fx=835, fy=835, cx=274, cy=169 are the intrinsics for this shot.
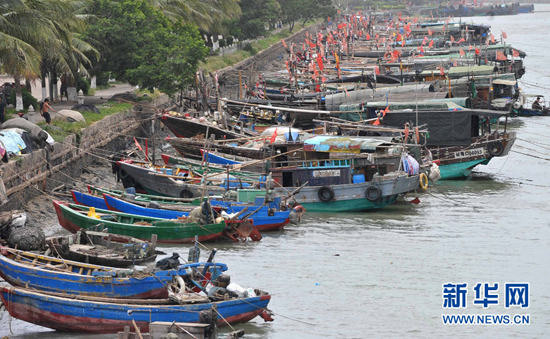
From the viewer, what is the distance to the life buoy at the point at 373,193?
3131 cm

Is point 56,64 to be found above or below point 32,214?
above

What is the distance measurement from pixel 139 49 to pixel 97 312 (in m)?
28.1

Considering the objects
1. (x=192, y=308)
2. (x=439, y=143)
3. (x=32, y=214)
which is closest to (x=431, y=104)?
(x=439, y=143)

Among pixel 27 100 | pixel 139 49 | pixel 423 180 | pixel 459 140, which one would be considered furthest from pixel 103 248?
pixel 139 49

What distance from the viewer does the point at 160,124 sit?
158 feet

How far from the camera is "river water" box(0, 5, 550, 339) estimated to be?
2086 cm

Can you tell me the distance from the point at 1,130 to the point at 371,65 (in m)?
41.9

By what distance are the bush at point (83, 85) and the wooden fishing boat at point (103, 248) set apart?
23.6 metres

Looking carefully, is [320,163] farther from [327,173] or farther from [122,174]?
[122,174]

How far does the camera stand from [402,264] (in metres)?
25.4

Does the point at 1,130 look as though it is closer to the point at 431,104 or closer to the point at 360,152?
the point at 360,152

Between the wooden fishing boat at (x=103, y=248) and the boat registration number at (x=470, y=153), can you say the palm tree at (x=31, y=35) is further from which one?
the boat registration number at (x=470, y=153)

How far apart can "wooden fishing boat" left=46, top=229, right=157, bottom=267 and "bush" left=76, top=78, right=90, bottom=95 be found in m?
23.6

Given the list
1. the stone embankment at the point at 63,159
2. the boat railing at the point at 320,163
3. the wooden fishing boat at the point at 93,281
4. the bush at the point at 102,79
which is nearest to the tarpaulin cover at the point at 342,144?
the boat railing at the point at 320,163
